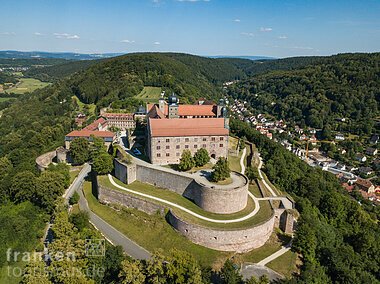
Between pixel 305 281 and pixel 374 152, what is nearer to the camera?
pixel 305 281

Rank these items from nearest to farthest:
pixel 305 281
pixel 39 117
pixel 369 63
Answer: pixel 305 281 < pixel 39 117 < pixel 369 63

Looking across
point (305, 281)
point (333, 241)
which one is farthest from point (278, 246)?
point (333, 241)

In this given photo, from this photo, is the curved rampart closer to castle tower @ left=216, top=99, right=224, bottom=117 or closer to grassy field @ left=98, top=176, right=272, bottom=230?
grassy field @ left=98, top=176, right=272, bottom=230

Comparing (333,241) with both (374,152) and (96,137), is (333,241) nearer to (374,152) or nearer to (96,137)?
(96,137)

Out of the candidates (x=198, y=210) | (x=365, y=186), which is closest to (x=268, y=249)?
(x=198, y=210)

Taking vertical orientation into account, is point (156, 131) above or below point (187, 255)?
above

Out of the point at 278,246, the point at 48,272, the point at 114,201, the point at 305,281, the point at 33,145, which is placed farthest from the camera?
the point at 33,145

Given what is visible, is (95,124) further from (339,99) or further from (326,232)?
(339,99)

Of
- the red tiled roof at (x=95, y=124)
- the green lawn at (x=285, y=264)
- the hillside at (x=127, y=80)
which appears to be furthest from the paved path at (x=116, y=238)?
the hillside at (x=127, y=80)
